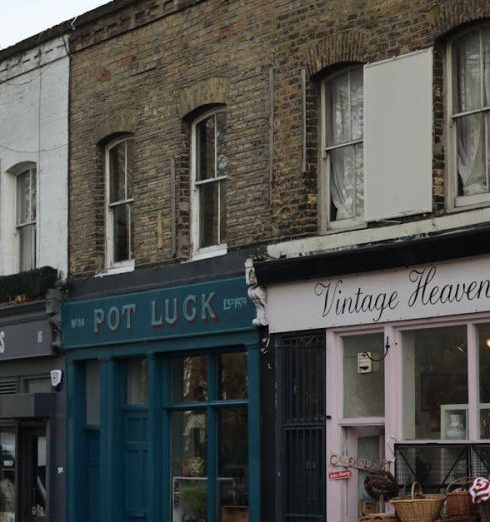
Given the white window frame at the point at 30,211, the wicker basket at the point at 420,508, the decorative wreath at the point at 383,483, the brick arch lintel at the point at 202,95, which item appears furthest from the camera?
the white window frame at the point at 30,211

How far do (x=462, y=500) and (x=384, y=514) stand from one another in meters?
0.90

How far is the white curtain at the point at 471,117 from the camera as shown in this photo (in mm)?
15953

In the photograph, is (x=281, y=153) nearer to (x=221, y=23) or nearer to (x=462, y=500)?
(x=221, y=23)

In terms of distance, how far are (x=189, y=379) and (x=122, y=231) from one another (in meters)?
2.68

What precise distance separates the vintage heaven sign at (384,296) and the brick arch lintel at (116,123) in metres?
4.13

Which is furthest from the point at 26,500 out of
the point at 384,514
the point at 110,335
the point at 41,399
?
the point at 384,514

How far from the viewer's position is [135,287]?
20.5 m

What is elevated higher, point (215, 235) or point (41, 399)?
point (215, 235)

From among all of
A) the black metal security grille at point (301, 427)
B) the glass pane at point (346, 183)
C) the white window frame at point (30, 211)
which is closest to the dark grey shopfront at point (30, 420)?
the white window frame at point (30, 211)

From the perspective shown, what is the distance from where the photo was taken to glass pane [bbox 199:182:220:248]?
64.6ft

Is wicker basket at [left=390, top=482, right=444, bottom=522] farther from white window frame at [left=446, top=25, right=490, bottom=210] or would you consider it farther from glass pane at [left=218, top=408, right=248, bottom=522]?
glass pane at [left=218, top=408, right=248, bottom=522]

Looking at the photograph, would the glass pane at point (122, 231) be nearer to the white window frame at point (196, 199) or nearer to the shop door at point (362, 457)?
the white window frame at point (196, 199)

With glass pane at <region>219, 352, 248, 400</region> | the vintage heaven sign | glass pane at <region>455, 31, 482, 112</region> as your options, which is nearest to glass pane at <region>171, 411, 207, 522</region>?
glass pane at <region>219, 352, 248, 400</region>

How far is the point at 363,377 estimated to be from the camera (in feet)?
56.2
